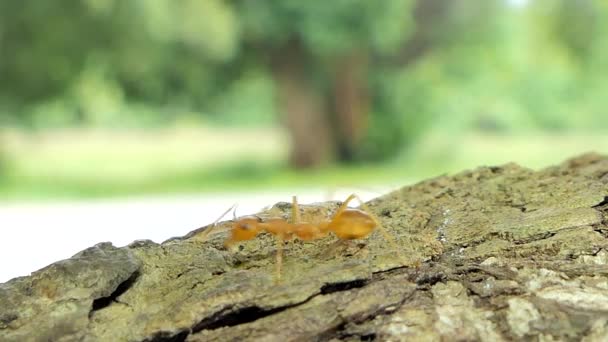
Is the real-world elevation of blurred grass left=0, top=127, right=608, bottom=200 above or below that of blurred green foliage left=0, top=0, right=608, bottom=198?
below

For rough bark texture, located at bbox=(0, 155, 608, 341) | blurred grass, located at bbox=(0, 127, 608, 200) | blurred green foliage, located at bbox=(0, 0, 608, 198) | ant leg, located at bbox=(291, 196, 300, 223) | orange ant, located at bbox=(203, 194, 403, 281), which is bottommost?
rough bark texture, located at bbox=(0, 155, 608, 341)

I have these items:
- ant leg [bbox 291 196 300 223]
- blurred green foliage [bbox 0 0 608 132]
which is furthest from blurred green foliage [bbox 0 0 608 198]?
ant leg [bbox 291 196 300 223]

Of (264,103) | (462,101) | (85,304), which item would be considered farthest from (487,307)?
(462,101)

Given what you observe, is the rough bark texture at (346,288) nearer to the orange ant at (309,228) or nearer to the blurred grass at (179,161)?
the orange ant at (309,228)

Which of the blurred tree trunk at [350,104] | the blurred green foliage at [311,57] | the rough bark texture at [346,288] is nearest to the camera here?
the rough bark texture at [346,288]

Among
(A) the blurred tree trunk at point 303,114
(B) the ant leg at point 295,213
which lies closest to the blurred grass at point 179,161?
(A) the blurred tree trunk at point 303,114

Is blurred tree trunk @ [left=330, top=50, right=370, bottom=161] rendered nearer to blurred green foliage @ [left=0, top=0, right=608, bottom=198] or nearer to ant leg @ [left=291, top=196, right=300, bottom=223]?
blurred green foliage @ [left=0, top=0, right=608, bottom=198]

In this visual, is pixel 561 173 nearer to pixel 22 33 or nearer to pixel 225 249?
pixel 225 249
